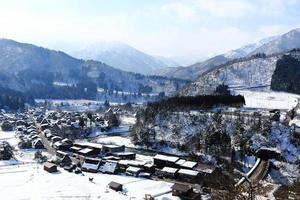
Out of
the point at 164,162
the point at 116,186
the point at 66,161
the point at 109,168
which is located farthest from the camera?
the point at 164,162

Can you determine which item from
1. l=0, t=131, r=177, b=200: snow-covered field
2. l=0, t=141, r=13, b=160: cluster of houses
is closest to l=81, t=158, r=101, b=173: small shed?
l=0, t=131, r=177, b=200: snow-covered field

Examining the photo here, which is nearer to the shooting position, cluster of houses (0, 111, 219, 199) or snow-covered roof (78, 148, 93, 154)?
cluster of houses (0, 111, 219, 199)

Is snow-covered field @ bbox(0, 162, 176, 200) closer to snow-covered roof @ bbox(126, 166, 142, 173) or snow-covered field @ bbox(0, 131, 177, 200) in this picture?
snow-covered field @ bbox(0, 131, 177, 200)

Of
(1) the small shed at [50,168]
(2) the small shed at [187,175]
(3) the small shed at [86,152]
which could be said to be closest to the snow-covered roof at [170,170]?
(2) the small shed at [187,175]

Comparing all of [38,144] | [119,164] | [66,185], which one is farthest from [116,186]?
[38,144]

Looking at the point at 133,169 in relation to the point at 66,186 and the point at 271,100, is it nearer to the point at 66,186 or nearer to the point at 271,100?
the point at 66,186

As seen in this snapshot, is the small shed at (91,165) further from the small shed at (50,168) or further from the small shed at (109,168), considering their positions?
the small shed at (50,168)

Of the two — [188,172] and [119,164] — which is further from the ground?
[188,172]

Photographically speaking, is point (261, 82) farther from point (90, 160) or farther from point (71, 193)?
point (71, 193)

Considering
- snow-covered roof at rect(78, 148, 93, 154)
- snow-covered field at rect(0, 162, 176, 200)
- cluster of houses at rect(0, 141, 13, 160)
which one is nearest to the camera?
snow-covered field at rect(0, 162, 176, 200)

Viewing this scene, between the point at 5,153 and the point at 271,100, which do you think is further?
the point at 271,100

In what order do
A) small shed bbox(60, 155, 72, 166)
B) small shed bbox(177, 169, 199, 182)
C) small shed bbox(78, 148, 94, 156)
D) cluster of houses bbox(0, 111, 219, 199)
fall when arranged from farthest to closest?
1. small shed bbox(78, 148, 94, 156)
2. small shed bbox(60, 155, 72, 166)
3. small shed bbox(177, 169, 199, 182)
4. cluster of houses bbox(0, 111, 219, 199)
